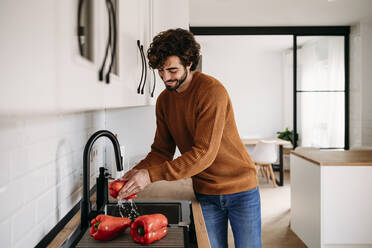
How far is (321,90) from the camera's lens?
4.90 metres

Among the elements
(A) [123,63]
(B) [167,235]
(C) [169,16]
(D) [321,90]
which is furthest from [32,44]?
(D) [321,90]

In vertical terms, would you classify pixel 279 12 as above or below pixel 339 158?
above

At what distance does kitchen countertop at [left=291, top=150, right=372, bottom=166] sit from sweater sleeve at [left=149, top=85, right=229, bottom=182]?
5.37ft

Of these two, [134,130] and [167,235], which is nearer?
[167,235]

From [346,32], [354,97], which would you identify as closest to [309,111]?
[354,97]

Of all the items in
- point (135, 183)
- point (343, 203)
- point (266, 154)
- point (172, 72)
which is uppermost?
point (172, 72)

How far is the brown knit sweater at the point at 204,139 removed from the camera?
49.9 inches

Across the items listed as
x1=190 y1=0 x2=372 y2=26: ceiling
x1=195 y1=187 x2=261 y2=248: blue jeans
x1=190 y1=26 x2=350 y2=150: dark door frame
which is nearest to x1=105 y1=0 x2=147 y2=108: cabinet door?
x1=195 y1=187 x2=261 y2=248: blue jeans

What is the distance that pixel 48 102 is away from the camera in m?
0.37

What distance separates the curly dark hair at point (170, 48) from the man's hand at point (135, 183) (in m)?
0.47

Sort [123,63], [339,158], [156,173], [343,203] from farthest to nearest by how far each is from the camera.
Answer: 1. [339,158]
2. [343,203]
3. [156,173]
4. [123,63]

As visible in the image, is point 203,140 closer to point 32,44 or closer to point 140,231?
point 140,231

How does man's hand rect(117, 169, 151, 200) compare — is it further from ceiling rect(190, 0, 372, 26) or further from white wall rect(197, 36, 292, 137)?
white wall rect(197, 36, 292, 137)

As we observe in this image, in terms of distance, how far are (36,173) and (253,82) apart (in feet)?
20.8
